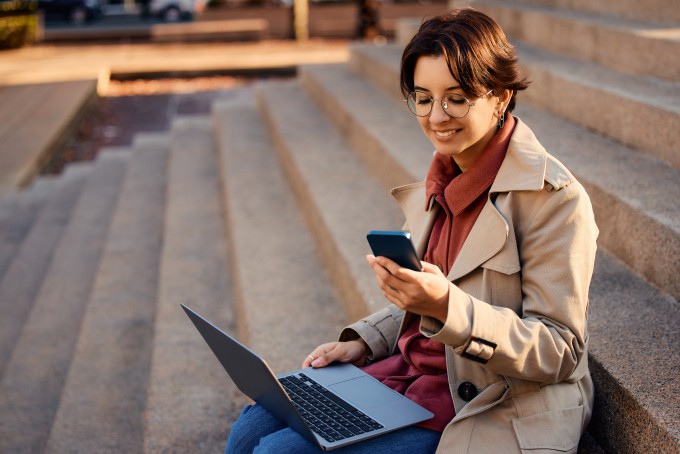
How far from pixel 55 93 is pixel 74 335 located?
7.69m

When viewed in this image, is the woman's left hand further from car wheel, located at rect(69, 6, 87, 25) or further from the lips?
car wheel, located at rect(69, 6, 87, 25)

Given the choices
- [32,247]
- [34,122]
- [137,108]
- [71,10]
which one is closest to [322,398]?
[32,247]

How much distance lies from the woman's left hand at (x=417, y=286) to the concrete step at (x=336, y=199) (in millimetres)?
1384

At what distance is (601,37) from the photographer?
442 cm

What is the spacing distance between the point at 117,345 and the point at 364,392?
2.71 meters

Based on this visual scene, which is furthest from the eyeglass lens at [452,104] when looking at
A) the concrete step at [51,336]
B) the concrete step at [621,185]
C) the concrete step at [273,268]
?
the concrete step at [51,336]

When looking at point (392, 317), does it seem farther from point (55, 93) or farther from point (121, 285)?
point (55, 93)

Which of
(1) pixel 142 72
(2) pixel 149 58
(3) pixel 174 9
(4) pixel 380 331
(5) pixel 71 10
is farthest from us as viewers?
(3) pixel 174 9

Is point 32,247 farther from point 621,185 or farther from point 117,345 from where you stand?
point 621,185

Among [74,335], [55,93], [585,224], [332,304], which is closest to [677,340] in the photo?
[585,224]

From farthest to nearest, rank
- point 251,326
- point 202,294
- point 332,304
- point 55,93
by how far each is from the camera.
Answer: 1. point 55,93
2. point 202,294
3. point 332,304
4. point 251,326

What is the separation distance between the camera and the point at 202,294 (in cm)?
454

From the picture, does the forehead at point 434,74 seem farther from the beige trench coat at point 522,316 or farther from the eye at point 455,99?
the beige trench coat at point 522,316

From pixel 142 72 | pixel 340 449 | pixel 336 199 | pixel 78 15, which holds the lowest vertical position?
pixel 142 72
